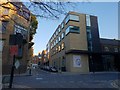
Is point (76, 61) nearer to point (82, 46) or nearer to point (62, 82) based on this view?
point (82, 46)

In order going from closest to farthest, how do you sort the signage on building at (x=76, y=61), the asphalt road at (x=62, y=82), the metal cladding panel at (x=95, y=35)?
the asphalt road at (x=62, y=82), the signage on building at (x=76, y=61), the metal cladding panel at (x=95, y=35)

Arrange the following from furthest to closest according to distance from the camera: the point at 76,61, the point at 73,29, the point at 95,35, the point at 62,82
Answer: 1. the point at 95,35
2. the point at 73,29
3. the point at 76,61
4. the point at 62,82

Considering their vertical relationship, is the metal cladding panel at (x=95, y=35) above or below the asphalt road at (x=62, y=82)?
above

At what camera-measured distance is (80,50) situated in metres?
48.4

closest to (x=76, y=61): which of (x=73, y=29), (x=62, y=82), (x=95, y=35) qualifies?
→ (x=73, y=29)

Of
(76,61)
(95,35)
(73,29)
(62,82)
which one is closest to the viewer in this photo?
(62,82)

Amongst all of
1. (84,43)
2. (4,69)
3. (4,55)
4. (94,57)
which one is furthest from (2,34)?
(94,57)

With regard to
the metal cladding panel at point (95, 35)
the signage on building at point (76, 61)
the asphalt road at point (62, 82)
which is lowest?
the asphalt road at point (62, 82)

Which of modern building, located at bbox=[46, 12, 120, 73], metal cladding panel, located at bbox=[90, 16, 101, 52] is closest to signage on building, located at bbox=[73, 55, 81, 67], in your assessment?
modern building, located at bbox=[46, 12, 120, 73]

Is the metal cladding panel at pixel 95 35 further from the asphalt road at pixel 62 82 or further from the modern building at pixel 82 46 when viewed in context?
the asphalt road at pixel 62 82

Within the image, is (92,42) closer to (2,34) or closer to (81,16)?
(81,16)

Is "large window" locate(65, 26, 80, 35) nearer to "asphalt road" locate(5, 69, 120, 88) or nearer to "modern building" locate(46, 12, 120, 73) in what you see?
"modern building" locate(46, 12, 120, 73)

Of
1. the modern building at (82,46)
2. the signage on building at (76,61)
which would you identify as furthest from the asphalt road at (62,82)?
the modern building at (82,46)

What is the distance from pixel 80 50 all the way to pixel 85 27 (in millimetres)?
6907
